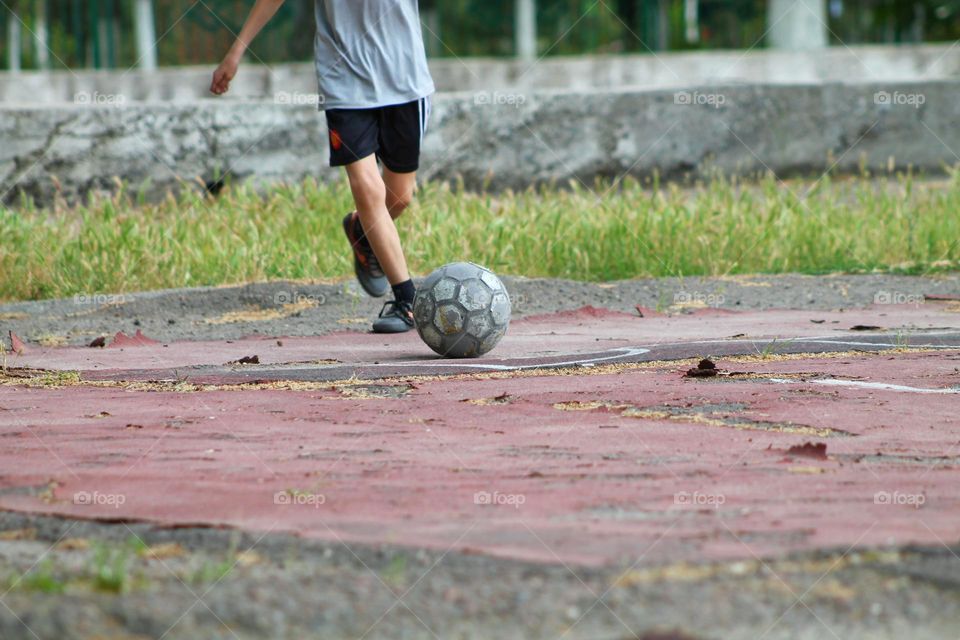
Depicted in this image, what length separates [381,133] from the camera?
636 centimetres

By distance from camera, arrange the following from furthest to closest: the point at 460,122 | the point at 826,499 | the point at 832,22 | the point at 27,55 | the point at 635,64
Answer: the point at 832,22 → the point at 27,55 → the point at 635,64 → the point at 460,122 → the point at 826,499

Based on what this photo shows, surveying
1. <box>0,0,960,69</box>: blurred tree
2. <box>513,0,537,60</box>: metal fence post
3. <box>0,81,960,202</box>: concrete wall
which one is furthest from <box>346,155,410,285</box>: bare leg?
<box>513,0,537,60</box>: metal fence post

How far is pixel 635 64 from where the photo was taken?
16562mm

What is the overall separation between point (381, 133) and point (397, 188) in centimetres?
33

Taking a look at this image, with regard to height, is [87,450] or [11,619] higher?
[11,619]

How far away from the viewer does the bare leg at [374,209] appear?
6.10 metres

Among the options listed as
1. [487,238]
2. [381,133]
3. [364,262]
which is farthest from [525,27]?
[381,133]

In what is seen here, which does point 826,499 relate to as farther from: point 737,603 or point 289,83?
point 289,83

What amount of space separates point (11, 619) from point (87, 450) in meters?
1.48

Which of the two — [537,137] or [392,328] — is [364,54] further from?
[537,137]

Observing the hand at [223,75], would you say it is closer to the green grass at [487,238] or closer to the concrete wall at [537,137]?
the green grass at [487,238]

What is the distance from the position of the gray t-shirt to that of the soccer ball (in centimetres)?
92

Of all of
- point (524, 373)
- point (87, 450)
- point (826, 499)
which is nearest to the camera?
point (826, 499)

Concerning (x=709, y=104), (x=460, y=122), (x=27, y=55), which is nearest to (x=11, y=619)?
(x=460, y=122)
